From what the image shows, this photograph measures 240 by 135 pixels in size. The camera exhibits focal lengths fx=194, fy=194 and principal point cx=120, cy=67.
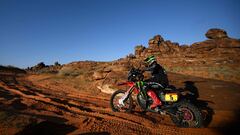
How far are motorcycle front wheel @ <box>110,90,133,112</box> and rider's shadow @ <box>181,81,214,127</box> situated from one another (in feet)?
7.26

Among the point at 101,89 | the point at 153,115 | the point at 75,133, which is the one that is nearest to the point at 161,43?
the point at 101,89

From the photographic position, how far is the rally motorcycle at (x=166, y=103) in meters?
5.96

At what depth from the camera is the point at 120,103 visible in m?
7.62

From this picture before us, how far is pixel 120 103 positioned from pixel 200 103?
3.65m

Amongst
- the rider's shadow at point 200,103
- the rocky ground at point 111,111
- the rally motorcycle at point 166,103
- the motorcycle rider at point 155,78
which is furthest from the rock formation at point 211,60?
the rally motorcycle at point 166,103

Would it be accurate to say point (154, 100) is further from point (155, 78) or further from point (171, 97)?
point (155, 78)

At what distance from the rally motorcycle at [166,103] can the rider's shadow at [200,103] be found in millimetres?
657

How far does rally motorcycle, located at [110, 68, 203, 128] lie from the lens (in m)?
5.96

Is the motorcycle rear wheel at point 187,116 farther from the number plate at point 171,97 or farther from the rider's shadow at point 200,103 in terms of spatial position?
the rider's shadow at point 200,103

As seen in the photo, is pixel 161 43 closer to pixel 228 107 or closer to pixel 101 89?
pixel 101 89

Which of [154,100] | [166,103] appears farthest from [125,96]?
[166,103]

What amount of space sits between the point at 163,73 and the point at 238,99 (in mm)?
4239

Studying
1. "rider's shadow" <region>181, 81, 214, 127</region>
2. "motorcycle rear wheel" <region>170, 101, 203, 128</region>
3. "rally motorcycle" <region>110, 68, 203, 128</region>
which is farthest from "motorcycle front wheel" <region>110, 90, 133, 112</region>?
"rider's shadow" <region>181, 81, 214, 127</region>

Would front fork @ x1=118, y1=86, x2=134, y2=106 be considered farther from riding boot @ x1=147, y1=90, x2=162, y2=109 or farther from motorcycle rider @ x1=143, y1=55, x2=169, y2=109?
riding boot @ x1=147, y1=90, x2=162, y2=109
